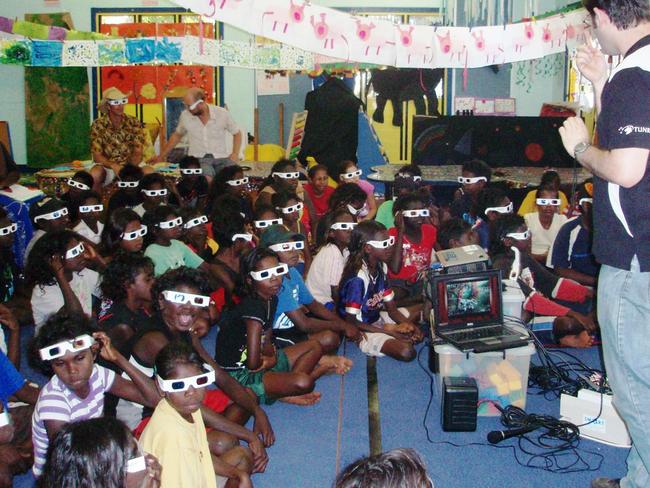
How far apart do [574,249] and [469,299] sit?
5.65 feet

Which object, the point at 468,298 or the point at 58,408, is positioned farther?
the point at 468,298

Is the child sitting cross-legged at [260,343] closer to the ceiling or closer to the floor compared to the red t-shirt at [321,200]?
closer to the floor

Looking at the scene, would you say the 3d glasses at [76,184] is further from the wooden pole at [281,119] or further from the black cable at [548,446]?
the wooden pole at [281,119]

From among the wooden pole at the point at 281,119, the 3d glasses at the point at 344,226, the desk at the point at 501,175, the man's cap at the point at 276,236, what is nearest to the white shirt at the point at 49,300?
the man's cap at the point at 276,236

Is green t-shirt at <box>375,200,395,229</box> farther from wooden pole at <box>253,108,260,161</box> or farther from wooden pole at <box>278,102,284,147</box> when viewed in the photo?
wooden pole at <box>278,102,284,147</box>

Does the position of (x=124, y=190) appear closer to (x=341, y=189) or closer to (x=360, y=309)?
(x=341, y=189)

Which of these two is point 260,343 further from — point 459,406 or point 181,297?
point 459,406

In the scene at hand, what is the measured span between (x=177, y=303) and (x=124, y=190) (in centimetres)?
337

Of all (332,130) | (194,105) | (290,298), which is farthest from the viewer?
(332,130)

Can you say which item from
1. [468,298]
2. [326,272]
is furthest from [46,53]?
[468,298]

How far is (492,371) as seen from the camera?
4.27m

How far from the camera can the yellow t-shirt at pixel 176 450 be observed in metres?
2.74

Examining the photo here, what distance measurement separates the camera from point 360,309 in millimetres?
5215

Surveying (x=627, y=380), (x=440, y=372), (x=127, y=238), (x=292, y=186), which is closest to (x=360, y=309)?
(x=440, y=372)
